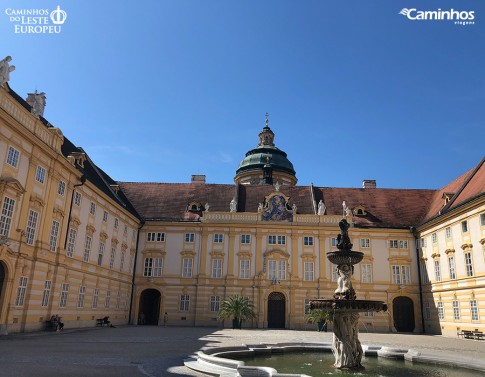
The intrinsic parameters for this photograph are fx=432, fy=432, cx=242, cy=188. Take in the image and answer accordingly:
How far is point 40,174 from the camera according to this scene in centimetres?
2355

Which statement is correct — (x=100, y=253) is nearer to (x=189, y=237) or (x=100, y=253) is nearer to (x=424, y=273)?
(x=189, y=237)

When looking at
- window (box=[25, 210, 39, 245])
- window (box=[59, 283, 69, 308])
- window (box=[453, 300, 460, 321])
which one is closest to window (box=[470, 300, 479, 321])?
window (box=[453, 300, 460, 321])

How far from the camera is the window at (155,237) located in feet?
129

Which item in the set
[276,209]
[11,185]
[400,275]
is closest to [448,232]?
[400,275]

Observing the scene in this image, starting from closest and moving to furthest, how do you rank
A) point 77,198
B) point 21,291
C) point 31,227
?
point 21,291 < point 31,227 < point 77,198

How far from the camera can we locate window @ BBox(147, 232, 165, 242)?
39219 millimetres

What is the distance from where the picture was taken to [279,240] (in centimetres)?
3891

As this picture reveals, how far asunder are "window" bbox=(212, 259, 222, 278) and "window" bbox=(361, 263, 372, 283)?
1262cm

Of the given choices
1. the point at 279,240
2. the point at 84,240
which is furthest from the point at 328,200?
the point at 84,240

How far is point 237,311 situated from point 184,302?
598 centimetres

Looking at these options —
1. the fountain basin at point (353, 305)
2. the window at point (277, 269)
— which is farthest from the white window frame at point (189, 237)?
the fountain basin at point (353, 305)

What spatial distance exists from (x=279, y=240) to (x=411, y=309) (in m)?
12.8

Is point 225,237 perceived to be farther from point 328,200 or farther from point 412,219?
point 412,219

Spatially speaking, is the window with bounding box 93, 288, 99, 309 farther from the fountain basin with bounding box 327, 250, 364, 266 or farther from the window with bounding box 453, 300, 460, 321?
the window with bounding box 453, 300, 460, 321
